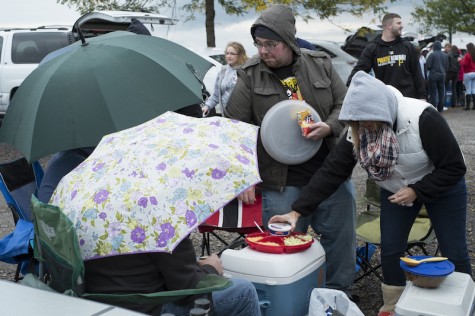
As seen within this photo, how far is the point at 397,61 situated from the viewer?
782 cm

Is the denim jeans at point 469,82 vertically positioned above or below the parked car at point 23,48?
below

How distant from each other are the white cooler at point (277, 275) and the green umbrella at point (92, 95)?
855 millimetres

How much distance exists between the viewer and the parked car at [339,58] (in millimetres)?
15938

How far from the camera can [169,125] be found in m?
2.85

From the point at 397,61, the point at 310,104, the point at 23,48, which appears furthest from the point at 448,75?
the point at 310,104

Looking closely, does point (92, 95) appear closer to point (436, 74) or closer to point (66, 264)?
point (66, 264)

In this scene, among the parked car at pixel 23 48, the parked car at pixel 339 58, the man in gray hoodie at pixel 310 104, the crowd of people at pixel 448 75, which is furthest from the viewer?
the crowd of people at pixel 448 75

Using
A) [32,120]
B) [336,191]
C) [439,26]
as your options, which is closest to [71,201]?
[32,120]

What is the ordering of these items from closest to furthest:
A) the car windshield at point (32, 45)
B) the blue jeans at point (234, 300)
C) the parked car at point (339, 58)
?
1. the blue jeans at point (234, 300)
2. the car windshield at point (32, 45)
3. the parked car at point (339, 58)

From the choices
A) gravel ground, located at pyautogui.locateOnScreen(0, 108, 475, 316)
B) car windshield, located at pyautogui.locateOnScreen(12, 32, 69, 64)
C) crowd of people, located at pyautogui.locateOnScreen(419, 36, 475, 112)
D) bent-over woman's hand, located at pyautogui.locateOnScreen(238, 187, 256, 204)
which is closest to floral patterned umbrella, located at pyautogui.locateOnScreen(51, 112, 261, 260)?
bent-over woman's hand, located at pyautogui.locateOnScreen(238, 187, 256, 204)

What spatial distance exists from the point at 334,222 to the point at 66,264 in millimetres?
1855

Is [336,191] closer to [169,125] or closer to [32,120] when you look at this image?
[169,125]

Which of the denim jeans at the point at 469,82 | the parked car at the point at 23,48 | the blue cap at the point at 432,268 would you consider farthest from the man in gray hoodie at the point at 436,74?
the blue cap at the point at 432,268

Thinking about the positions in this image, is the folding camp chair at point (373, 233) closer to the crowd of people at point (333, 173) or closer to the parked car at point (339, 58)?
the crowd of people at point (333, 173)
